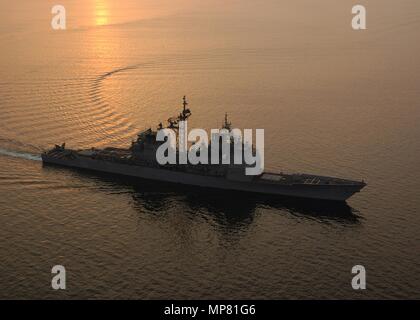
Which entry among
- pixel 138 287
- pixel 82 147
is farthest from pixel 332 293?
pixel 82 147

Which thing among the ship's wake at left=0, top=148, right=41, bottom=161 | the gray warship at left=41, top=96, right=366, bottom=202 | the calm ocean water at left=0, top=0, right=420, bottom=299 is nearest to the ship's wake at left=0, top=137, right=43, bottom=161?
the ship's wake at left=0, top=148, right=41, bottom=161

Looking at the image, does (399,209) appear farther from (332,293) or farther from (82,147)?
(82,147)

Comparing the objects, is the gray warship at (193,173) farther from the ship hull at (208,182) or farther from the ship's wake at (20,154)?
the ship's wake at (20,154)

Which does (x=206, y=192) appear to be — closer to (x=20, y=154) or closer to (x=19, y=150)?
(x=20, y=154)

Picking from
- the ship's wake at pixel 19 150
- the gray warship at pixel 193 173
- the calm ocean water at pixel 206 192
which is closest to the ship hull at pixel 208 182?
the gray warship at pixel 193 173
